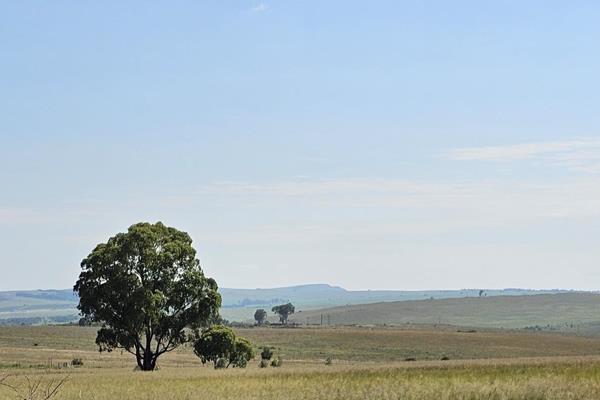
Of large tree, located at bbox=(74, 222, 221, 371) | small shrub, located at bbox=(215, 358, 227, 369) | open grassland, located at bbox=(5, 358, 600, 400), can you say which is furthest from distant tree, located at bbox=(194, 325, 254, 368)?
open grassland, located at bbox=(5, 358, 600, 400)

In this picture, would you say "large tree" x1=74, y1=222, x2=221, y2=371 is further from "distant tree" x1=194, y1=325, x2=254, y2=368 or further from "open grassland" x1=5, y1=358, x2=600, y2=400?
"open grassland" x1=5, y1=358, x2=600, y2=400

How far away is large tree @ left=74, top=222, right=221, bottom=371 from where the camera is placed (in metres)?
64.6

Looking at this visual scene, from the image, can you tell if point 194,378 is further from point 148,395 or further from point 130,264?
point 130,264

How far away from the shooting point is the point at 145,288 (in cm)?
6494

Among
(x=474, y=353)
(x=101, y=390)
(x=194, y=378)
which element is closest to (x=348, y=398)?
(x=101, y=390)

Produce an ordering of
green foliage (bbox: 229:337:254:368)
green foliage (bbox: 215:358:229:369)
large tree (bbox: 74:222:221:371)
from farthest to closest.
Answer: green foliage (bbox: 229:337:254:368), green foliage (bbox: 215:358:229:369), large tree (bbox: 74:222:221:371)

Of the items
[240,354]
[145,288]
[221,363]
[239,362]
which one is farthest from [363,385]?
[239,362]

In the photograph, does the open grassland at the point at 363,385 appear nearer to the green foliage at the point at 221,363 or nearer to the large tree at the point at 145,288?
the large tree at the point at 145,288

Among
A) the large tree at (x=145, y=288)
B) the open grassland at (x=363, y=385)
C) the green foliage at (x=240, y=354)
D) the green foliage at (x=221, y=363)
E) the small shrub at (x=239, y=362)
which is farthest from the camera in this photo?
the small shrub at (x=239, y=362)

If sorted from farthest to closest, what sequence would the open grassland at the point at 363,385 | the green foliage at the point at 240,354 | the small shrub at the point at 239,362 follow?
1. the small shrub at the point at 239,362
2. the green foliage at the point at 240,354
3. the open grassland at the point at 363,385

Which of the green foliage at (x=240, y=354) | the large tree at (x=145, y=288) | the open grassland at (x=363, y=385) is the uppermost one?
the large tree at (x=145, y=288)

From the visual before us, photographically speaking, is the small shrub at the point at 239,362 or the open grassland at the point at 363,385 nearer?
the open grassland at the point at 363,385

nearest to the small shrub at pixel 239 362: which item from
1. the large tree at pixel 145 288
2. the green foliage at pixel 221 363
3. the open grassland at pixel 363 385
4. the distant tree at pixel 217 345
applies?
the distant tree at pixel 217 345

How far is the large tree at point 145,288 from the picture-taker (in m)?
64.6
